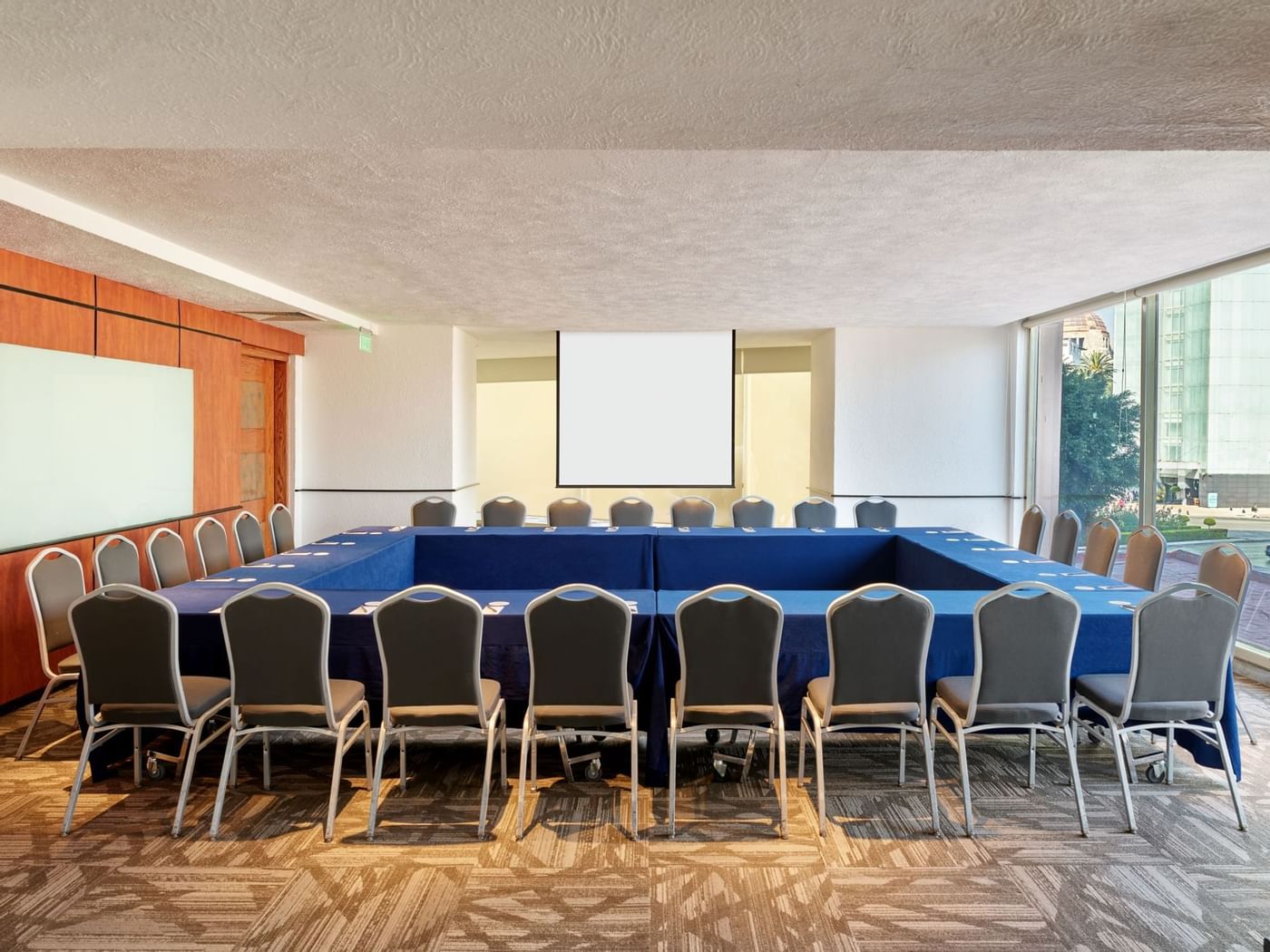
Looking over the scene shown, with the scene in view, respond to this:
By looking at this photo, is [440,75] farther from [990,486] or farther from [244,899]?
[990,486]

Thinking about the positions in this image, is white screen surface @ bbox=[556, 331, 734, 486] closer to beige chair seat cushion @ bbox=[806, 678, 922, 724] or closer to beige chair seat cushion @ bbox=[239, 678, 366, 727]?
beige chair seat cushion @ bbox=[239, 678, 366, 727]

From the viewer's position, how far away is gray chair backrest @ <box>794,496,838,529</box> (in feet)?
27.2

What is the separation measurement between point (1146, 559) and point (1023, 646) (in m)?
2.61

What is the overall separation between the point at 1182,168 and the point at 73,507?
7083 millimetres

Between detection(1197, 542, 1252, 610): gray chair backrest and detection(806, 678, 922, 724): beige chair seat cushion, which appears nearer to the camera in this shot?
detection(806, 678, 922, 724): beige chair seat cushion

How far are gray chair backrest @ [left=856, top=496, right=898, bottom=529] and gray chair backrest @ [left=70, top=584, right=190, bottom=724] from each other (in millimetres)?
6090

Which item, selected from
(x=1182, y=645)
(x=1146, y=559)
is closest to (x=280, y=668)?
(x=1182, y=645)

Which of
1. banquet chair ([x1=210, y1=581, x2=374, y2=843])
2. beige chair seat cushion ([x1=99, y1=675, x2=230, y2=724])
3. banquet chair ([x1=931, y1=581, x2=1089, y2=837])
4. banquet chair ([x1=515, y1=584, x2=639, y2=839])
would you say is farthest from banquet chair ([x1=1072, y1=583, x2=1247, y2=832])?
beige chair seat cushion ([x1=99, y1=675, x2=230, y2=724])

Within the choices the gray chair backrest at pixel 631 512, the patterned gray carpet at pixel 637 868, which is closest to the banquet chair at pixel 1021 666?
the patterned gray carpet at pixel 637 868

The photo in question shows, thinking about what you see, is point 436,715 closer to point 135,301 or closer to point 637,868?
point 637,868

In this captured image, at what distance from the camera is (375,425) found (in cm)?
1053

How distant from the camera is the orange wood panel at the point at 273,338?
9.05 meters

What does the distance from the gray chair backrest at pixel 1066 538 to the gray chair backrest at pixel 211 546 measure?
6263 mm

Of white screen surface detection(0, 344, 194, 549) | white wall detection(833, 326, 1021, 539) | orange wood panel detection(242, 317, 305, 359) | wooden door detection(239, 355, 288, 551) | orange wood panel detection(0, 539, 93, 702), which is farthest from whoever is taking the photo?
white wall detection(833, 326, 1021, 539)
